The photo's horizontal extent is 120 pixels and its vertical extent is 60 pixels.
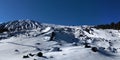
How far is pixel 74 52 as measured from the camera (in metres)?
27.4

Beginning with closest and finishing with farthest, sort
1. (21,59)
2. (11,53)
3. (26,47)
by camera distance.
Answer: (21,59)
(11,53)
(26,47)

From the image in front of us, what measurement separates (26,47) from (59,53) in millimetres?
6904

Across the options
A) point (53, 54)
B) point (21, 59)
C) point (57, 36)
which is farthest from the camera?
point (57, 36)

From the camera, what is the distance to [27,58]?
980 inches

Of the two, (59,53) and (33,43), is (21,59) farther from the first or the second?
(33,43)

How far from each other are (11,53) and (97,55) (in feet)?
36.5

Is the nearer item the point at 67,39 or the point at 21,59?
the point at 21,59

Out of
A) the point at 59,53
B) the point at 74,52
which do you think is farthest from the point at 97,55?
the point at 59,53

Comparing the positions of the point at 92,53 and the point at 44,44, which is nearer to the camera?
the point at 92,53

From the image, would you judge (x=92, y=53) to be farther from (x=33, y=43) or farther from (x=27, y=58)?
(x=33, y=43)

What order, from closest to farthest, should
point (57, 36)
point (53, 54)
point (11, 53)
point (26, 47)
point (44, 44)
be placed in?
point (53, 54) → point (11, 53) → point (26, 47) → point (44, 44) → point (57, 36)

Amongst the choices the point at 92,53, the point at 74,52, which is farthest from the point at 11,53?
the point at 92,53

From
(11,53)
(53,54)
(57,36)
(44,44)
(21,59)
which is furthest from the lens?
(57,36)

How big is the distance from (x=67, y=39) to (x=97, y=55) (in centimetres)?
1545
